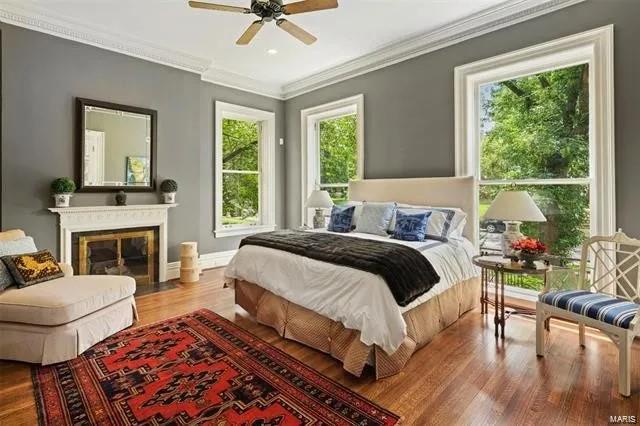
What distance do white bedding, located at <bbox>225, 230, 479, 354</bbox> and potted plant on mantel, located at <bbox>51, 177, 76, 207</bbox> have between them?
2047mm

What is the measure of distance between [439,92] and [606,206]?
2102 millimetres

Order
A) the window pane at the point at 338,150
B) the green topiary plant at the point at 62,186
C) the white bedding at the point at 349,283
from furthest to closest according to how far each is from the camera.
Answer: the window pane at the point at 338,150 < the green topiary plant at the point at 62,186 < the white bedding at the point at 349,283

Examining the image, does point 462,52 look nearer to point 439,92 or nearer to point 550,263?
point 439,92

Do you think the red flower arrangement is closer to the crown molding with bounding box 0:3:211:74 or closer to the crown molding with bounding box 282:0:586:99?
the crown molding with bounding box 282:0:586:99

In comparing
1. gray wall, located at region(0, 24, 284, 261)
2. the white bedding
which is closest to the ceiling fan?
the white bedding

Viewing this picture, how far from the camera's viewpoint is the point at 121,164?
164 inches

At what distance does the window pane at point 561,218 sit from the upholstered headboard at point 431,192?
0.43 meters

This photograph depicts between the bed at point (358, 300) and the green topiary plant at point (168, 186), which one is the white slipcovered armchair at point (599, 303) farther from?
the green topiary plant at point (168, 186)

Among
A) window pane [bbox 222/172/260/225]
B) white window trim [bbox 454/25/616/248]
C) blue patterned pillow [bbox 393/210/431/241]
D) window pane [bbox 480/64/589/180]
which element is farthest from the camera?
window pane [bbox 222/172/260/225]

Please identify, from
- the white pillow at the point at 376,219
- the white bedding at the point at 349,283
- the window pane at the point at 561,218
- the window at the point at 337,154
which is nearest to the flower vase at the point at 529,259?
the white bedding at the point at 349,283

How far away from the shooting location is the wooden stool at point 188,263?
4.48 meters

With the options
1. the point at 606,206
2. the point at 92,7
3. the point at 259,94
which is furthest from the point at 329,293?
the point at 259,94

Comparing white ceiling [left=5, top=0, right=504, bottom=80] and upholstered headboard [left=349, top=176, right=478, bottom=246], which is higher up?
white ceiling [left=5, top=0, right=504, bottom=80]

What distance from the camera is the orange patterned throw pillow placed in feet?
8.70
